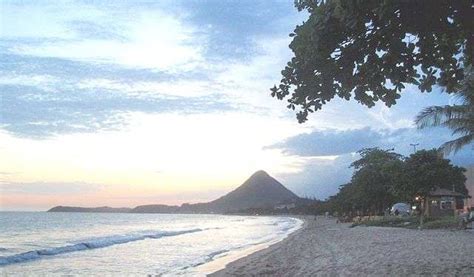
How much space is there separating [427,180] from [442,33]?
26.5 meters

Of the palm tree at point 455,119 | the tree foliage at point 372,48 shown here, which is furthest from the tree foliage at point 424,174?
the tree foliage at point 372,48

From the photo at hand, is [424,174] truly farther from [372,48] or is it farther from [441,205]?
[372,48]

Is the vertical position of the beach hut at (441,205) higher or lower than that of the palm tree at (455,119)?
lower

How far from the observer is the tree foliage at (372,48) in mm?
4723

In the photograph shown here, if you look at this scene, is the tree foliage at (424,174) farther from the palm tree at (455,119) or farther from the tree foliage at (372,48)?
the tree foliage at (372,48)

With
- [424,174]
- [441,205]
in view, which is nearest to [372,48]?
[424,174]

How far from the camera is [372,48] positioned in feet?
17.1

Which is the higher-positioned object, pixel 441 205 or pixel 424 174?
pixel 424 174

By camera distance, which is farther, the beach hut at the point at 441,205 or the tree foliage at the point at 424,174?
the beach hut at the point at 441,205

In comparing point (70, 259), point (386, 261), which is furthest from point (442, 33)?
point (70, 259)

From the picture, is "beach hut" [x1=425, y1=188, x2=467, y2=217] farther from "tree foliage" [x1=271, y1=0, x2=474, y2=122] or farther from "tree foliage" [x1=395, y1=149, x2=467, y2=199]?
"tree foliage" [x1=271, y1=0, x2=474, y2=122]

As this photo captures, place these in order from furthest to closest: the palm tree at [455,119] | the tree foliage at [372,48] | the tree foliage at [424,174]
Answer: the tree foliage at [424,174], the palm tree at [455,119], the tree foliage at [372,48]

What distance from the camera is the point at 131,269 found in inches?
701

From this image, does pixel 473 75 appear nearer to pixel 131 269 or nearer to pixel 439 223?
pixel 131 269
